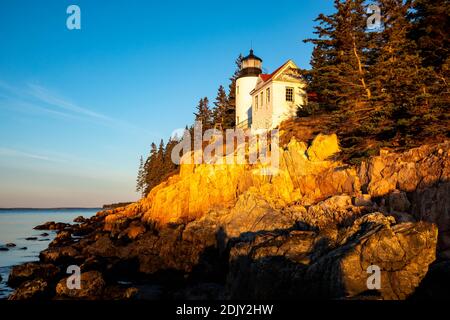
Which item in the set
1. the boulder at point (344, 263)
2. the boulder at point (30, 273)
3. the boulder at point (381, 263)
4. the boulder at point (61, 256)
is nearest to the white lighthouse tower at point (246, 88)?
the boulder at point (61, 256)

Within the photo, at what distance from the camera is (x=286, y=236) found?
12672 millimetres

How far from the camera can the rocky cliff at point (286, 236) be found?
9695 millimetres

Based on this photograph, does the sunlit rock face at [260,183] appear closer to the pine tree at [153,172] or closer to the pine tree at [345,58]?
the pine tree at [345,58]

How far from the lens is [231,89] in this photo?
52875 millimetres

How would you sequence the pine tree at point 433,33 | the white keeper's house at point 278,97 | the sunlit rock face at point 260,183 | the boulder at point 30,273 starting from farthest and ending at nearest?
the white keeper's house at point 278,97 → the pine tree at point 433,33 → the sunlit rock face at point 260,183 → the boulder at point 30,273

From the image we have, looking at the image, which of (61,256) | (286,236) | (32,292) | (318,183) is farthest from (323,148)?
(61,256)

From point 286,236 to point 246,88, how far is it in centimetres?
3179

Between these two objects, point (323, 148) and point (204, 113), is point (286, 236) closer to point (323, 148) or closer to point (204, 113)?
point (323, 148)

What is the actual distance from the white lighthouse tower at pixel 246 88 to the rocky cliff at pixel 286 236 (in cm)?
1292

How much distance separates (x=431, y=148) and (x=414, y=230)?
921 cm

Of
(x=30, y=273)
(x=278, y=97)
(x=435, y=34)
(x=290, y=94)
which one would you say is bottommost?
(x=30, y=273)
